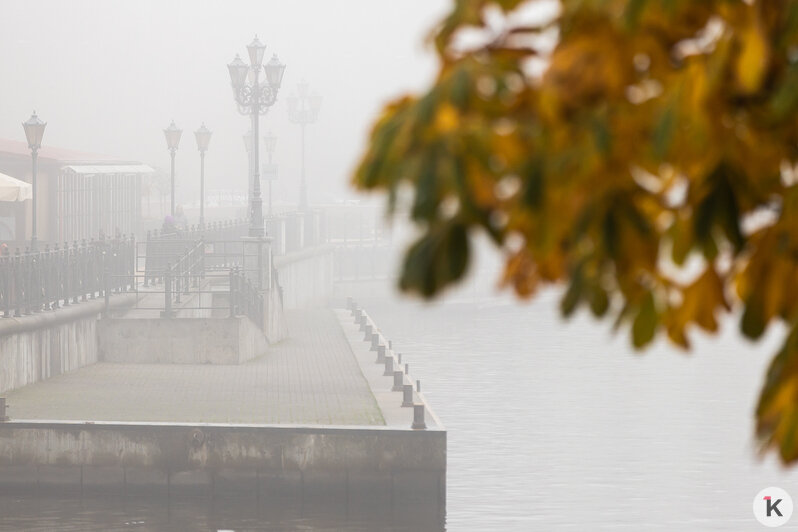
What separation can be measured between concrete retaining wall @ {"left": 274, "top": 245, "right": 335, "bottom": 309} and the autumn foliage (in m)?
41.3

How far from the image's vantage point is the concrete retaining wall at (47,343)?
2259cm

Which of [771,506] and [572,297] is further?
[771,506]

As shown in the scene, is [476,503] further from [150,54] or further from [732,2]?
[150,54]

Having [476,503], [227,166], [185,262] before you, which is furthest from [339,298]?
[227,166]

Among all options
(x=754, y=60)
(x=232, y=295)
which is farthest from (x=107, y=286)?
(x=754, y=60)

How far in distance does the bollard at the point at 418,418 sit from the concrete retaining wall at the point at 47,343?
19.7 feet

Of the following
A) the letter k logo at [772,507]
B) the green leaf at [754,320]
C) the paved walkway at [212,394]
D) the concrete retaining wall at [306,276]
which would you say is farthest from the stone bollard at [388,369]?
the green leaf at [754,320]

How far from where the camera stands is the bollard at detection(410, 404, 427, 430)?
1933 centimetres

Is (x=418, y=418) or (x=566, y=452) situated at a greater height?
(x=418, y=418)

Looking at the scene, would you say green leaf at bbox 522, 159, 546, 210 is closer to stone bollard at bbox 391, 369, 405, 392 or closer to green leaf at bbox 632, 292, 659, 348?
green leaf at bbox 632, 292, 659, 348

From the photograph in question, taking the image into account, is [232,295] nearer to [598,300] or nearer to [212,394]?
[212,394]

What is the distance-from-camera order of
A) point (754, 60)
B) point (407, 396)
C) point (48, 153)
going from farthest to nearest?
point (48, 153) < point (407, 396) < point (754, 60)

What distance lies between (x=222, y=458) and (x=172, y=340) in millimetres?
8142

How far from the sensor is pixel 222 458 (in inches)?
778
